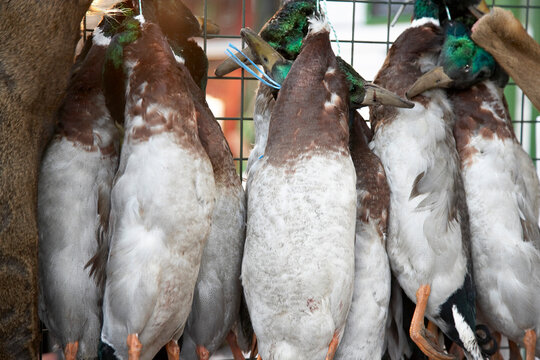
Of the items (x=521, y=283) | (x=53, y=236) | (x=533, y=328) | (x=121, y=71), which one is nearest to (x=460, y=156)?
(x=521, y=283)

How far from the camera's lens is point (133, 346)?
122 centimetres

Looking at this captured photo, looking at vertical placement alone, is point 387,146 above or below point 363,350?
above

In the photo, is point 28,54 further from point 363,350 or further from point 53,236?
point 363,350

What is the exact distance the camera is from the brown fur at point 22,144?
1.23 metres

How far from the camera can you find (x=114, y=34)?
4.64 feet

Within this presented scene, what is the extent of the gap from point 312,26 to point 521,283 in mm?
778

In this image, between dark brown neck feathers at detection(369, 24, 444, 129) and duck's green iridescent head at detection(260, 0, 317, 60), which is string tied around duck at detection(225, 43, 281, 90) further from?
dark brown neck feathers at detection(369, 24, 444, 129)

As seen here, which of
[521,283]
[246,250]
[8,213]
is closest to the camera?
[8,213]

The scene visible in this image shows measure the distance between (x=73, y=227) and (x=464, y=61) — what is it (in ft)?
3.37

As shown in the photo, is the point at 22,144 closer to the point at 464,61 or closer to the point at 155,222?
the point at 155,222

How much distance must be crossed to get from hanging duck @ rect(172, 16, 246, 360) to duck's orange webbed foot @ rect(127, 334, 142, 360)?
0.19 metres

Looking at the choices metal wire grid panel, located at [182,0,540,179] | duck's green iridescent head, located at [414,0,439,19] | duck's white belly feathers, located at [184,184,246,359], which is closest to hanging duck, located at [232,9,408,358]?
duck's white belly feathers, located at [184,184,246,359]

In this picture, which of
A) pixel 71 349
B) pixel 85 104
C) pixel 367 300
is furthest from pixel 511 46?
pixel 71 349

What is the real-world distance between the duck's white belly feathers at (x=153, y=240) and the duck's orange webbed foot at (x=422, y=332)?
0.52 metres
